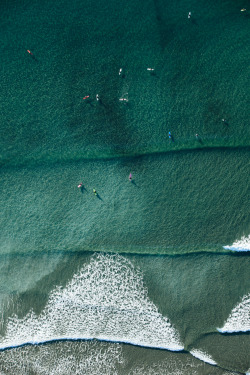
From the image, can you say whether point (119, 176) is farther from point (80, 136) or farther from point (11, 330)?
point (11, 330)

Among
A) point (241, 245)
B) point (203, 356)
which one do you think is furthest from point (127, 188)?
point (203, 356)

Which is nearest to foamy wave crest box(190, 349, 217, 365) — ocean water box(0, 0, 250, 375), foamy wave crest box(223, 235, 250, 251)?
ocean water box(0, 0, 250, 375)

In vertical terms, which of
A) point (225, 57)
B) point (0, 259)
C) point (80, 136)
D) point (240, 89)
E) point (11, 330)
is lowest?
point (11, 330)

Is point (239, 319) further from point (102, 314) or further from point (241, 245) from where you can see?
point (102, 314)

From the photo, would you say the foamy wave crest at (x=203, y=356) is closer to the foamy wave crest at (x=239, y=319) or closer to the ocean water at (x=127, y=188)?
the ocean water at (x=127, y=188)

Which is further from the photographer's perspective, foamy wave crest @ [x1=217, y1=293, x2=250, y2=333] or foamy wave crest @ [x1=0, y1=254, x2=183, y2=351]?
foamy wave crest @ [x1=0, y1=254, x2=183, y2=351]

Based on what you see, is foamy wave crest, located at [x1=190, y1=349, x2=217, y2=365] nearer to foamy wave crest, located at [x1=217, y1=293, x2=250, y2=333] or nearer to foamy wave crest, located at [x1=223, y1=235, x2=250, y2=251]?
foamy wave crest, located at [x1=217, y1=293, x2=250, y2=333]

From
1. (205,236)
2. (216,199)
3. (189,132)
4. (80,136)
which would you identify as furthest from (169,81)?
(205,236)
